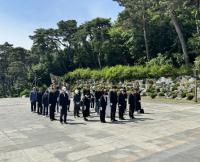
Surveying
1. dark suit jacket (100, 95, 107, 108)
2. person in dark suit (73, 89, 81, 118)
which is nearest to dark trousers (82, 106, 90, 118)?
dark suit jacket (100, 95, 107, 108)

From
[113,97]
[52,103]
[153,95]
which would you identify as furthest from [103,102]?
[153,95]

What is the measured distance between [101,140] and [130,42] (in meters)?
30.6

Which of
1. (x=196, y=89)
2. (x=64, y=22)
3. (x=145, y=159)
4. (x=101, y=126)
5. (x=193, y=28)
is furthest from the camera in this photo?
(x=64, y=22)

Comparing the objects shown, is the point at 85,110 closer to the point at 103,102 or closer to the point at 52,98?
the point at 103,102

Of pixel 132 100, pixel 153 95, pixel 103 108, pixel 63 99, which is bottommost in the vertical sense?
pixel 103 108

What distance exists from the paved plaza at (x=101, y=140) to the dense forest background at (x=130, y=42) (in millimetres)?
17128

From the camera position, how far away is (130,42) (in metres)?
43.4

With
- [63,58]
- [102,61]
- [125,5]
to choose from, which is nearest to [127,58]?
[102,61]

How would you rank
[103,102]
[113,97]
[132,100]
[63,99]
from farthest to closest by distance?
[132,100], [113,97], [103,102], [63,99]

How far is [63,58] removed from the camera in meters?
58.7

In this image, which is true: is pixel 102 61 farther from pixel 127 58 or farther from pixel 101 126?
pixel 101 126

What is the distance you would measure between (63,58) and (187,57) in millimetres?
27434

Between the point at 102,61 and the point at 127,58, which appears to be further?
the point at 102,61

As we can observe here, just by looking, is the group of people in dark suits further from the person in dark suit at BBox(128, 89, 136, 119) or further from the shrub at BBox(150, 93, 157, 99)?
the shrub at BBox(150, 93, 157, 99)
